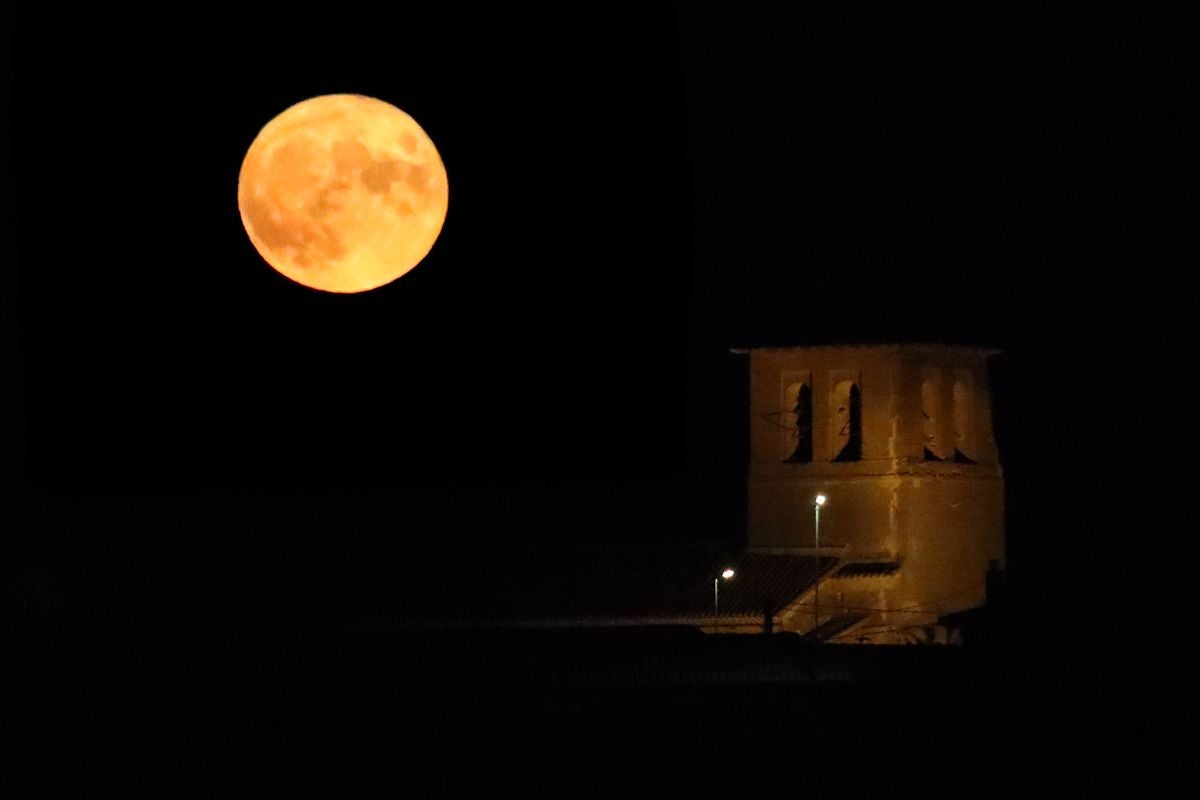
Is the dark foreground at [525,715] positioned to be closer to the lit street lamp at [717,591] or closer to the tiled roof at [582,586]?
the tiled roof at [582,586]

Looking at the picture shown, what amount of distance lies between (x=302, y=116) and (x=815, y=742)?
30.6 ft

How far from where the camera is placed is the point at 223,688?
105ft

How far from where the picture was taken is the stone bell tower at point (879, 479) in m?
35.4

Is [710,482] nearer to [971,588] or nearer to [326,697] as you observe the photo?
[971,588]

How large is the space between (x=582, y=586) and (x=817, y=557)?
2725 mm

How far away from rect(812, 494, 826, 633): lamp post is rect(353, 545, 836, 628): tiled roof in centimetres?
9

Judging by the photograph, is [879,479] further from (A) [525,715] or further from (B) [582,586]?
(A) [525,715]

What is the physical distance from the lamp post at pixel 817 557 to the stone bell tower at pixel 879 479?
0.07 ft

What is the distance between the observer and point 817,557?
35.6m

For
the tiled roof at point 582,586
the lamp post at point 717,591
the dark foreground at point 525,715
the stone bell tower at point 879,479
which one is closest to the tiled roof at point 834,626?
the stone bell tower at point 879,479

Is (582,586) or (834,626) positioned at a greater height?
(582,586)

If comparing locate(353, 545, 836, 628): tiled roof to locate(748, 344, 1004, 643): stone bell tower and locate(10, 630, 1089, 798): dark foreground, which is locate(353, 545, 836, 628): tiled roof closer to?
locate(748, 344, 1004, 643): stone bell tower

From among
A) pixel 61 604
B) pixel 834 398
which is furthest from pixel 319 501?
pixel 834 398

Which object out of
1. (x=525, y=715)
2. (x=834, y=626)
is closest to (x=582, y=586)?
(x=834, y=626)
